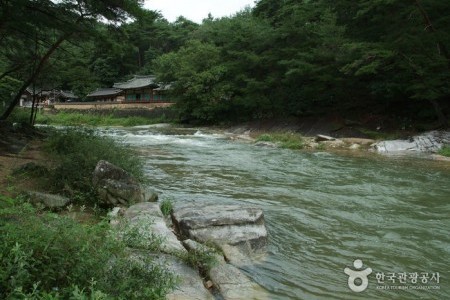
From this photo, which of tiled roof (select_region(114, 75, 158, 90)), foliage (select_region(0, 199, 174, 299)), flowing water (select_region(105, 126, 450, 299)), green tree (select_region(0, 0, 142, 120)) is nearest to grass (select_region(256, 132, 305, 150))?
flowing water (select_region(105, 126, 450, 299))

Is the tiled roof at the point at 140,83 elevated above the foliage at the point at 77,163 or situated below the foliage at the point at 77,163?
above

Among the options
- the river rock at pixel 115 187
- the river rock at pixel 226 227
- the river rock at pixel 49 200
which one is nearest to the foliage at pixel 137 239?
the river rock at pixel 226 227

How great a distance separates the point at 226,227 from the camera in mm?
5867

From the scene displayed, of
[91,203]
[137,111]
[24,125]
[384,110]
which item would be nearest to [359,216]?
[91,203]

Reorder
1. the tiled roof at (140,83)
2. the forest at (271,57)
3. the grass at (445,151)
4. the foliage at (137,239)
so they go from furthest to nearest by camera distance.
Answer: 1. the tiled roof at (140,83)
2. the grass at (445,151)
3. the forest at (271,57)
4. the foliage at (137,239)

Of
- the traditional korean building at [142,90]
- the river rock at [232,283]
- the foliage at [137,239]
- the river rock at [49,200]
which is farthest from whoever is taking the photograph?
the traditional korean building at [142,90]

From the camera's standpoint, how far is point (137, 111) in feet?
142

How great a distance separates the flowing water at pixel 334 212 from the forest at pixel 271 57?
4.85 m

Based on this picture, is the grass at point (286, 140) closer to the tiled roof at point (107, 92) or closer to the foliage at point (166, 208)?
the foliage at point (166, 208)

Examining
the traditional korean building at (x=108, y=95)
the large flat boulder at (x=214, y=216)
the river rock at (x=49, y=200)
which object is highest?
the traditional korean building at (x=108, y=95)

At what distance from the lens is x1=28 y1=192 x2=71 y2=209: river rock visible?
5.91 meters

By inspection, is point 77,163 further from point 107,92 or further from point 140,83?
point 107,92

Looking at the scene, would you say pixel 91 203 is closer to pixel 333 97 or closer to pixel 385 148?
pixel 385 148

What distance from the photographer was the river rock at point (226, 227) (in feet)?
18.0
